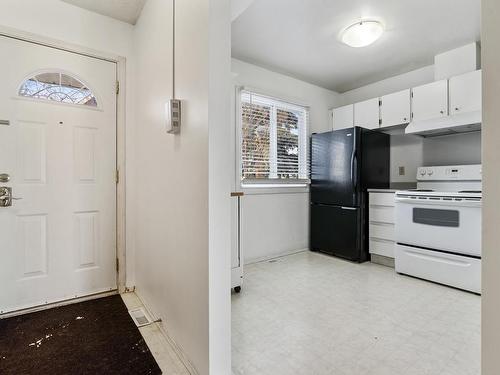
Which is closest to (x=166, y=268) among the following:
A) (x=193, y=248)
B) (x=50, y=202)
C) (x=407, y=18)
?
(x=193, y=248)

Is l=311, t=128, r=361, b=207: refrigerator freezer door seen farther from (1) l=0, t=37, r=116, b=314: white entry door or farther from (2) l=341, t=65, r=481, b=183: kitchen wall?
(1) l=0, t=37, r=116, b=314: white entry door

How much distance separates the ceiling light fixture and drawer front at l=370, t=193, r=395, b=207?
1.71 metres

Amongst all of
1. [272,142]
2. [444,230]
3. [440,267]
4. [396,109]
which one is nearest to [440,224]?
[444,230]

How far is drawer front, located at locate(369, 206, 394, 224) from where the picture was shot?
10.5 ft

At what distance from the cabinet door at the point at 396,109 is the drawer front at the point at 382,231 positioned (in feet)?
4.24

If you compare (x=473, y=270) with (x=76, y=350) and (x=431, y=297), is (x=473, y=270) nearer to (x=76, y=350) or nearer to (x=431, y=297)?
(x=431, y=297)

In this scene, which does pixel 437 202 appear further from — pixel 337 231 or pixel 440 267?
pixel 337 231

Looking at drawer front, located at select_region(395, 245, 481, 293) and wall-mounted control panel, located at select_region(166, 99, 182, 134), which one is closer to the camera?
wall-mounted control panel, located at select_region(166, 99, 182, 134)

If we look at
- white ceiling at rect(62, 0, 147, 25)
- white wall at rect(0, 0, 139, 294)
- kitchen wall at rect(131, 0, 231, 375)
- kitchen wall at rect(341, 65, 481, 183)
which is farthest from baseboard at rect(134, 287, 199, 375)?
kitchen wall at rect(341, 65, 481, 183)

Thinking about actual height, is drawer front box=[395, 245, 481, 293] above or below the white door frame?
below

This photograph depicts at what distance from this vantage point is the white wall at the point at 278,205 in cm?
338

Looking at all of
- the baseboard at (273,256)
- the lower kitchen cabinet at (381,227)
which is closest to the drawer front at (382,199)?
the lower kitchen cabinet at (381,227)

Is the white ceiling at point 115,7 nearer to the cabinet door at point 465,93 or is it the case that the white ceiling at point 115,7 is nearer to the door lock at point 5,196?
the door lock at point 5,196

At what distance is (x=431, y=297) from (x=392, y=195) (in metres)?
1.20
